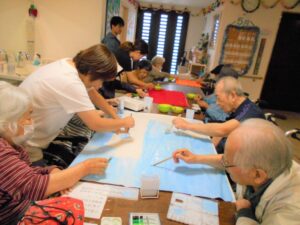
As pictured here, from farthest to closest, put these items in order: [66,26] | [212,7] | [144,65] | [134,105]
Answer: [212,7] < [66,26] < [144,65] < [134,105]

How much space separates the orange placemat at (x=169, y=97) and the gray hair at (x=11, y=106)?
1.69 meters

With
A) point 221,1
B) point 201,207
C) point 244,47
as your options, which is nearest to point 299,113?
point 244,47

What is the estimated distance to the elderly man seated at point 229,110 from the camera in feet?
5.52

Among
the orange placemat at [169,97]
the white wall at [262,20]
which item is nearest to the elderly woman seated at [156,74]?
the orange placemat at [169,97]

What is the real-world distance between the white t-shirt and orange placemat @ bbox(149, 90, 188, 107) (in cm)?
129

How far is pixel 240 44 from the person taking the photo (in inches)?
201

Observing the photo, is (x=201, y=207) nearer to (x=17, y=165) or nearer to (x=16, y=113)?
(x=17, y=165)

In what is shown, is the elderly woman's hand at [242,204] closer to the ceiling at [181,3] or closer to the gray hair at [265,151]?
the gray hair at [265,151]

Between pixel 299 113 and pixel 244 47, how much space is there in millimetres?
2174

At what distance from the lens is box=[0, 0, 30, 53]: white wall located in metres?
3.32

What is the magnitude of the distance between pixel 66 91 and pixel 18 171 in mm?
564

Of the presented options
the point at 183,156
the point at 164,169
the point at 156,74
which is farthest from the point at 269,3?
the point at 164,169

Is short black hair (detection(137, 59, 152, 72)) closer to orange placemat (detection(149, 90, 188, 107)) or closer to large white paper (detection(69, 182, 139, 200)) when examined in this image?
orange placemat (detection(149, 90, 188, 107))

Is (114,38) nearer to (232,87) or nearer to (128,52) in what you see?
(128,52)
